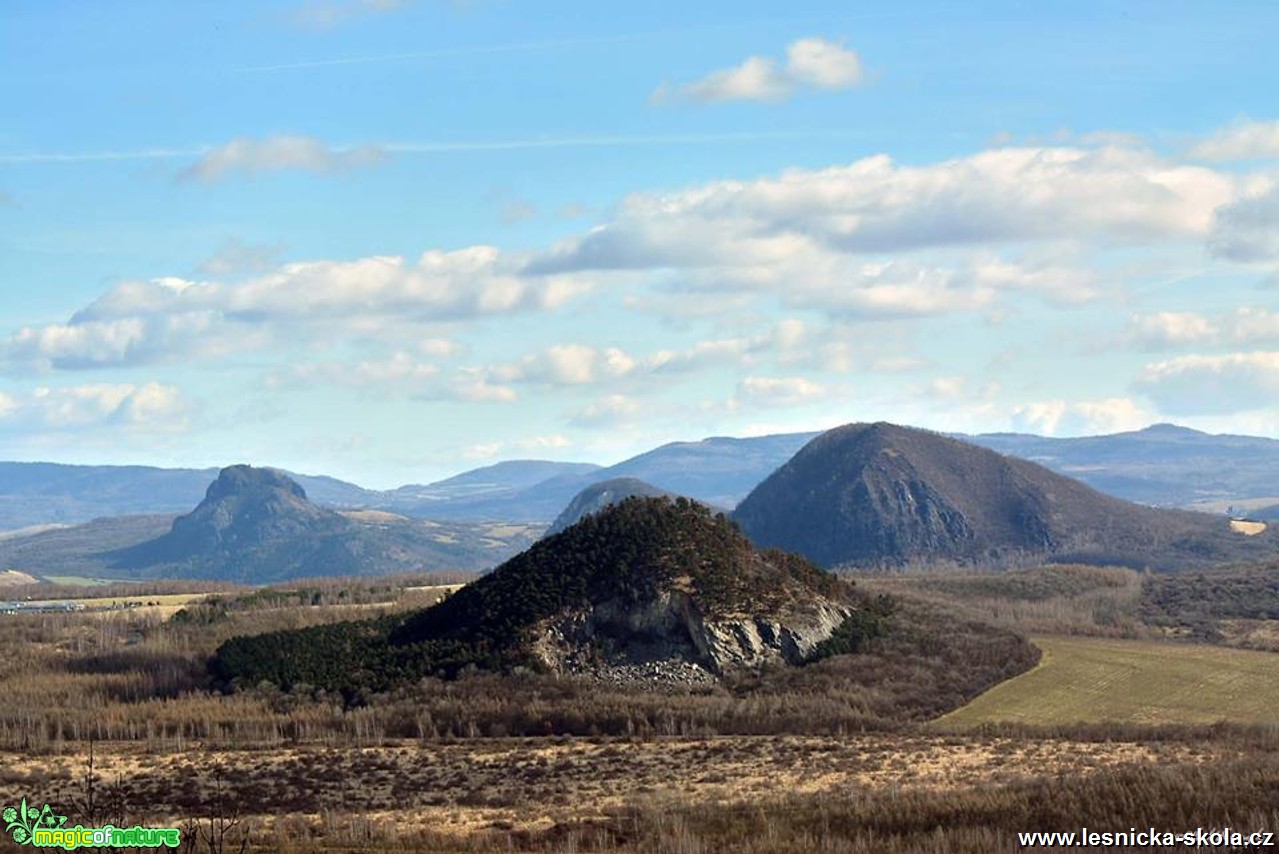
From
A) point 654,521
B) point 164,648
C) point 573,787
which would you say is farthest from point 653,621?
point 164,648

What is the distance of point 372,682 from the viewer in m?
146

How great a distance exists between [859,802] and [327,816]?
98.2 ft

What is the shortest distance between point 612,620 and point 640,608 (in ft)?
9.96

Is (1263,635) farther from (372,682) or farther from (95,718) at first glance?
(95,718)

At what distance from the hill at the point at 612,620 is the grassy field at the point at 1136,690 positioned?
19.4m

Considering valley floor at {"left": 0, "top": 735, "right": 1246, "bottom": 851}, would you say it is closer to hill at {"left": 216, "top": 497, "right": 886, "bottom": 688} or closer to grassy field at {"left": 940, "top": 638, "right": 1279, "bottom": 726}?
grassy field at {"left": 940, "top": 638, "right": 1279, "bottom": 726}

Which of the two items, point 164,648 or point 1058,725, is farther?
point 164,648

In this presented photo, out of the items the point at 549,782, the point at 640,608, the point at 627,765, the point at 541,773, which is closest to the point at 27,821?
the point at 549,782

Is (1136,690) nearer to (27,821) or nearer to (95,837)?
(27,821)

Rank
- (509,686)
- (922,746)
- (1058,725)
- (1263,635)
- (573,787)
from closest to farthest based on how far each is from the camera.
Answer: (573,787)
(922,746)
(1058,725)
(509,686)
(1263,635)

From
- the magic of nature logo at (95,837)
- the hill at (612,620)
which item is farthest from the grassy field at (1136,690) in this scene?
the magic of nature logo at (95,837)

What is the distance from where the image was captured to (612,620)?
15225cm

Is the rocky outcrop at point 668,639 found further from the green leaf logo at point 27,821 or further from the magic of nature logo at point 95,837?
the magic of nature logo at point 95,837

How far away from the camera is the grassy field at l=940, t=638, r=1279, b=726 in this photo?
439 feet
